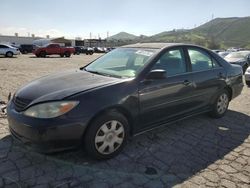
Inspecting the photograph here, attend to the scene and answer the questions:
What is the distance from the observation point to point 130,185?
292 centimetres

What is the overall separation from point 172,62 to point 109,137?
175cm

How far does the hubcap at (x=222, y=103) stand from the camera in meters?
5.31

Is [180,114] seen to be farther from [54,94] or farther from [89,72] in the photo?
[54,94]

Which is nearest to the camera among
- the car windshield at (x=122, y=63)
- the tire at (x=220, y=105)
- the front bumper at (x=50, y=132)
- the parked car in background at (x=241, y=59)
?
the front bumper at (x=50, y=132)

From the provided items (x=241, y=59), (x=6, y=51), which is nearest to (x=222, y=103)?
(x=241, y=59)

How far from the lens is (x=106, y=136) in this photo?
336 centimetres

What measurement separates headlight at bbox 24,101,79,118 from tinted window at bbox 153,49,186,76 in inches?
60.6

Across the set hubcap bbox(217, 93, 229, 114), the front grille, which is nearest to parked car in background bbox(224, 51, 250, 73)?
hubcap bbox(217, 93, 229, 114)

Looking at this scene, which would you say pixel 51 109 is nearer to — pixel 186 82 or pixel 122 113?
pixel 122 113

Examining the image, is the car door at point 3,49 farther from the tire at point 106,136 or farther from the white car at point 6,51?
the tire at point 106,136

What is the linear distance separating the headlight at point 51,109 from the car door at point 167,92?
1.09 meters

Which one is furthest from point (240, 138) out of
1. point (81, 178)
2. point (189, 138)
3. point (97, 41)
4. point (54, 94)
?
point (97, 41)

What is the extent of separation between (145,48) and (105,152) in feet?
6.50

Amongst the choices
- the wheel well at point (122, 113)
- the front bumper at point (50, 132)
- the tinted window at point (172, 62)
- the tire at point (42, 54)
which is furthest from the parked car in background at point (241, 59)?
the tire at point (42, 54)
